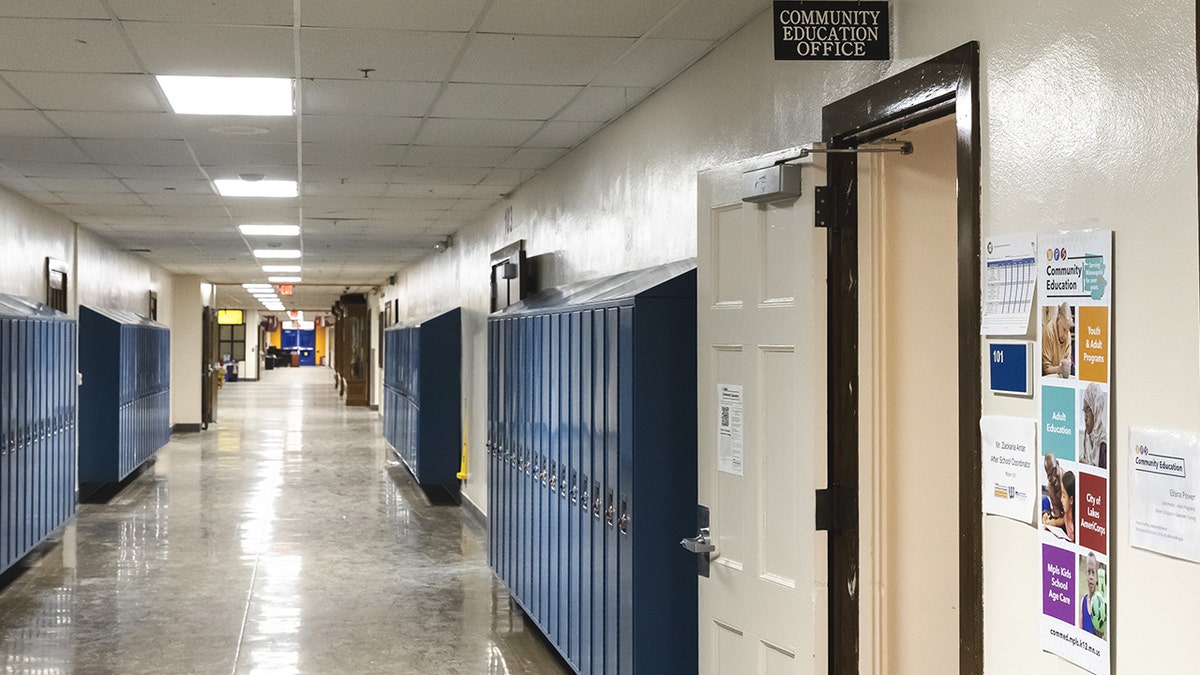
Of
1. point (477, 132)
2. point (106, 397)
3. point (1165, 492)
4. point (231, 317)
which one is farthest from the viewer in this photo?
point (231, 317)

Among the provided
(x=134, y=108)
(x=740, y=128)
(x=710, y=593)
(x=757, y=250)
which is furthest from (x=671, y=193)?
(x=134, y=108)

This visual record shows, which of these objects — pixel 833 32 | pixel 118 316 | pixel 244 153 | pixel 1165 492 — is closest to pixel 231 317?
pixel 118 316

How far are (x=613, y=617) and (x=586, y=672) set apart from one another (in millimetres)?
550

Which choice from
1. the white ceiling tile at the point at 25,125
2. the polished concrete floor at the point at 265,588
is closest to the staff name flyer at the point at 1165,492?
the polished concrete floor at the point at 265,588

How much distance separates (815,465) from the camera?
3.39 m

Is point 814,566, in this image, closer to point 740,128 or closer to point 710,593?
point 710,593

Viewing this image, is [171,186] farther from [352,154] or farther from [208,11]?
[208,11]

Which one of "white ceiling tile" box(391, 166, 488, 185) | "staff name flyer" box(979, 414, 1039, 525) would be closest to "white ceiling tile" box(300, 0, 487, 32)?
"staff name flyer" box(979, 414, 1039, 525)

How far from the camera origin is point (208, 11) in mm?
4031

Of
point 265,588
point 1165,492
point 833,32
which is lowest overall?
point 265,588

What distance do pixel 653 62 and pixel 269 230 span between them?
8.29 m

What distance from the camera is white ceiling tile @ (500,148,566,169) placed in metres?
7.18

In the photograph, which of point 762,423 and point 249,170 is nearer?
point 762,423

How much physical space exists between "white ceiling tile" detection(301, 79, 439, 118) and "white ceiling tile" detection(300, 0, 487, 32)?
0.96 m
